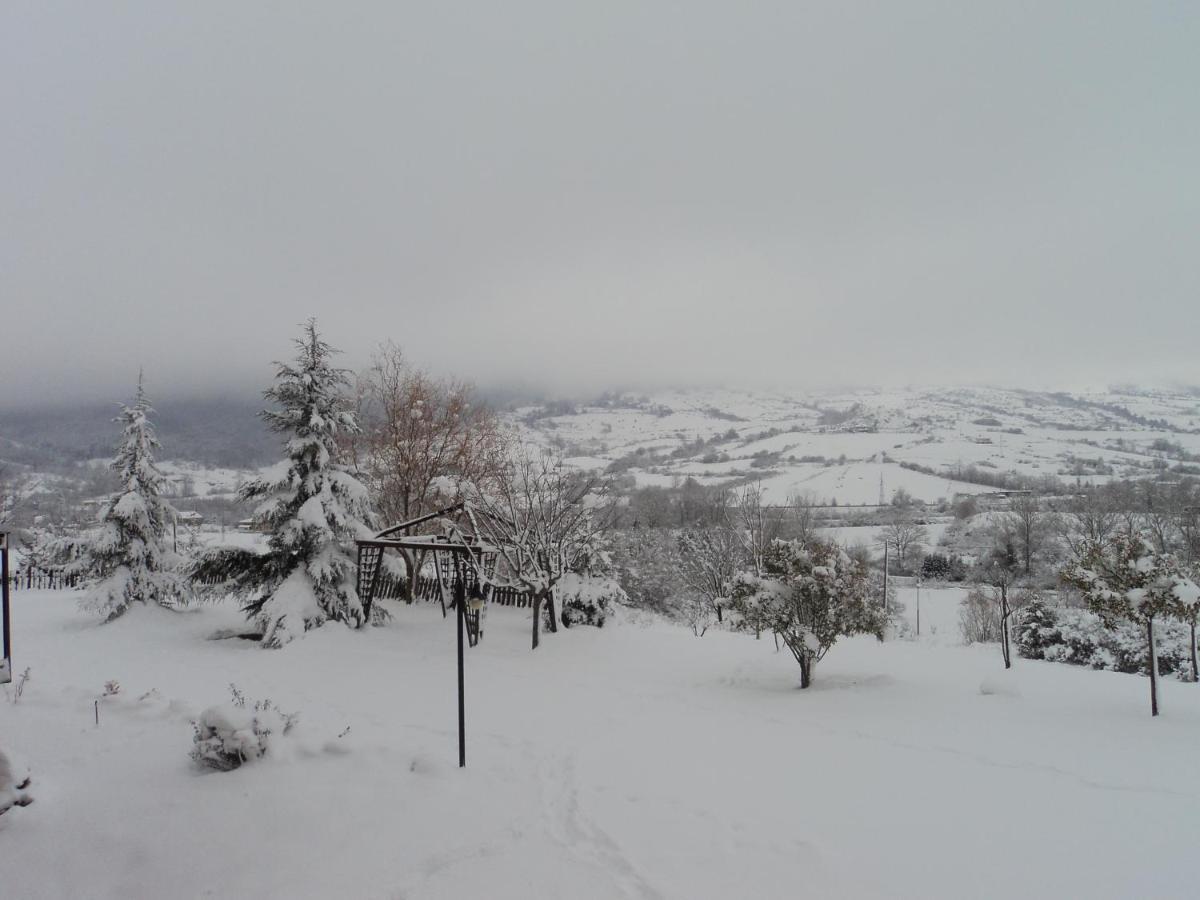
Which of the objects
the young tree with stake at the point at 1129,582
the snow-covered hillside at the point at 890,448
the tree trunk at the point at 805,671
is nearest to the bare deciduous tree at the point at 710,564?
the tree trunk at the point at 805,671

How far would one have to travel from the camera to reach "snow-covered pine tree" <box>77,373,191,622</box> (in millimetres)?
12750

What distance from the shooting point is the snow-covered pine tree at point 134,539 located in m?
12.8

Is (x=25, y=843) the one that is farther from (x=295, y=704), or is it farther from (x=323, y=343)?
(x=323, y=343)

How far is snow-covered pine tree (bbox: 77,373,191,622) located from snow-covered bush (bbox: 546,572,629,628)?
8694mm

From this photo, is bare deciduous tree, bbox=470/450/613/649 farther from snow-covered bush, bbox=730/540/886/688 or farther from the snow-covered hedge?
the snow-covered hedge

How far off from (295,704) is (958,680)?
391 inches

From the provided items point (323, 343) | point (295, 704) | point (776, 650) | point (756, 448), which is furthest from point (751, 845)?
point (756, 448)

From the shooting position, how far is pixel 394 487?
55.4ft

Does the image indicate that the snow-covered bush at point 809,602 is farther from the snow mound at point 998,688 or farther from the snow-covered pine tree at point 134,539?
the snow-covered pine tree at point 134,539

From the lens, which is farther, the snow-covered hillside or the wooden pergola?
the snow-covered hillside

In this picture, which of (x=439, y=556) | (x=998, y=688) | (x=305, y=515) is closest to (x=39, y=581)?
(x=305, y=515)

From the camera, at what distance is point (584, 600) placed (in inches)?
535

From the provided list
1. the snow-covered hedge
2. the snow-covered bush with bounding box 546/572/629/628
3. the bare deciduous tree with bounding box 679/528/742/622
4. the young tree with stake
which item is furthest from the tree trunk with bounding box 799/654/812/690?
the bare deciduous tree with bounding box 679/528/742/622

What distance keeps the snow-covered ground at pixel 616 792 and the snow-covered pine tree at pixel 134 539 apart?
413 cm
